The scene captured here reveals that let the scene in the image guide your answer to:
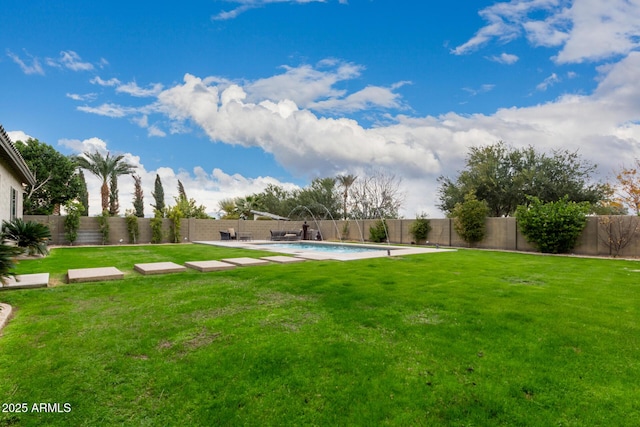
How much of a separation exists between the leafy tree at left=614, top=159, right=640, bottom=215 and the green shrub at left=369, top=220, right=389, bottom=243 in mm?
10839

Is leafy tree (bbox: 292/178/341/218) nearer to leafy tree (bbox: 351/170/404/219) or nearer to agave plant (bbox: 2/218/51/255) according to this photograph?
leafy tree (bbox: 351/170/404/219)

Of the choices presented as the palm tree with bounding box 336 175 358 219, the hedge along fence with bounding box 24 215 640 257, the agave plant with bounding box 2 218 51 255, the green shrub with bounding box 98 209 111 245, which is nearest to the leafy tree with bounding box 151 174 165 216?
the hedge along fence with bounding box 24 215 640 257

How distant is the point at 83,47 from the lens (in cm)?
1238

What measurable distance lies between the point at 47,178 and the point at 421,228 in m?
24.4

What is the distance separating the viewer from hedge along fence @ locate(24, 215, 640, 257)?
13.2 m

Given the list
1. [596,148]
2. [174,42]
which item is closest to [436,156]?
[596,148]

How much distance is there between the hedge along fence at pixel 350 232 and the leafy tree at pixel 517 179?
4.24m

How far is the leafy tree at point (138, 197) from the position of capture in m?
34.2

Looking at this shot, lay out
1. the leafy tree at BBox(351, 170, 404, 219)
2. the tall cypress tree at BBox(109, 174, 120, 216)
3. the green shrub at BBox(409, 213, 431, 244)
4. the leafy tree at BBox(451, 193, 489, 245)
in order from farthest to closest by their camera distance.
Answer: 1. the leafy tree at BBox(351, 170, 404, 219)
2. the tall cypress tree at BBox(109, 174, 120, 216)
3. the green shrub at BBox(409, 213, 431, 244)
4. the leafy tree at BBox(451, 193, 489, 245)

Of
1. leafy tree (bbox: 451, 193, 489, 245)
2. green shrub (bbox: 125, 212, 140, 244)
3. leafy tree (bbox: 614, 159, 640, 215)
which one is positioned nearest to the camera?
leafy tree (bbox: 614, 159, 640, 215)

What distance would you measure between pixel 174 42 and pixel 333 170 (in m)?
21.4

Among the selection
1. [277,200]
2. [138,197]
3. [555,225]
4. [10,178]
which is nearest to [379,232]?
[555,225]

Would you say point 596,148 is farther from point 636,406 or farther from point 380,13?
point 636,406

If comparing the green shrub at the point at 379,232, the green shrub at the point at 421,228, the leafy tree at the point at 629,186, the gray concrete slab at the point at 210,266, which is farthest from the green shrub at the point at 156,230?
the leafy tree at the point at 629,186
